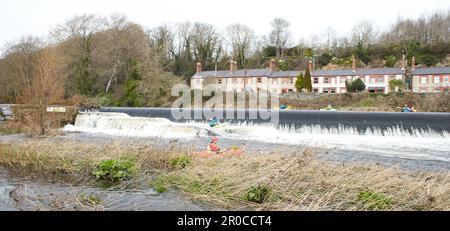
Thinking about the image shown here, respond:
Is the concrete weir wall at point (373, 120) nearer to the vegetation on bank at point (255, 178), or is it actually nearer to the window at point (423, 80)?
the vegetation on bank at point (255, 178)

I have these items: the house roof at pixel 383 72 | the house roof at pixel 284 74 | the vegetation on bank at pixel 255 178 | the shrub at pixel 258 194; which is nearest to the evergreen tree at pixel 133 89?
the house roof at pixel 284 74

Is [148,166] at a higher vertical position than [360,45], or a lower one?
lower

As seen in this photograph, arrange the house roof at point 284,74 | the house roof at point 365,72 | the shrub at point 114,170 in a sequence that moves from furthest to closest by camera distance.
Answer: the house roof at point 284,74 < the house roof at point 365,72 < the shrub at point 114,170

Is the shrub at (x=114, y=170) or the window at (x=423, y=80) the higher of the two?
the window at (x=423, y=80)

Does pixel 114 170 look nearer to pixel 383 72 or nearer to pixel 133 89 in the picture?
pixel 133 89

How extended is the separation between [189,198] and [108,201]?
4.92ft

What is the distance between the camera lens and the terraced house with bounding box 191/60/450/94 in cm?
4931

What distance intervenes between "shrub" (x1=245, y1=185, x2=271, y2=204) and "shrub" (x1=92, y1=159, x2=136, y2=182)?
11.7 ft

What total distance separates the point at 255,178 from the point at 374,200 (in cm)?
215

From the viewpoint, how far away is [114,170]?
30.2 feet

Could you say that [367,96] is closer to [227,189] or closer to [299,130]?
[299,130]

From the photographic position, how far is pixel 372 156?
1490 centimetres

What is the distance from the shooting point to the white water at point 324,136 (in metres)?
16.6
